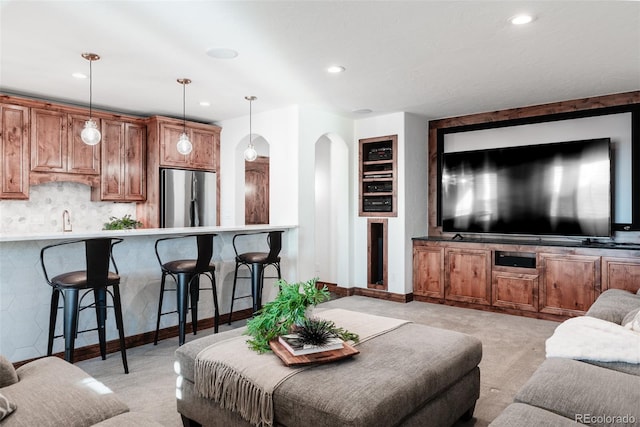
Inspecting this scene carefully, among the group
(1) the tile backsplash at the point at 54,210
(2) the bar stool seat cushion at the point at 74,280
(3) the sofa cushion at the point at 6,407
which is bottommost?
(3) the sofa cushion at the point at 6,407

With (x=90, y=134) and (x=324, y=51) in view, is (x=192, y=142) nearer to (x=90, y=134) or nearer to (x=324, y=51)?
(x=90, y=134)

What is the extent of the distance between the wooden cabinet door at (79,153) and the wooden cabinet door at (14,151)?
1.48 feet

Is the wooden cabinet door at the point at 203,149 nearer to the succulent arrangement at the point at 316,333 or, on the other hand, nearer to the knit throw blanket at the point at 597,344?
the succulent arrangement at the point at 316,333

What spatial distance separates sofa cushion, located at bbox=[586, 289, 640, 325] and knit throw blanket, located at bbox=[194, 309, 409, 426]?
5.48 feet

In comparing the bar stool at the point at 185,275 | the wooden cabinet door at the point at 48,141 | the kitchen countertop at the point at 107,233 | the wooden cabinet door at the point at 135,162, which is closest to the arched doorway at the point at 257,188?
the wooden cabinet door at the point at 135,162

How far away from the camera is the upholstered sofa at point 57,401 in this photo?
1.50 metres

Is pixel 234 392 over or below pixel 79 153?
below

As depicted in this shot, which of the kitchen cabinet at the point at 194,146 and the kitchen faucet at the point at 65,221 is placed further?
the kitchen cabinet at the point at 194,146

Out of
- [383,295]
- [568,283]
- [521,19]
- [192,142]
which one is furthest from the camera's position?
[192,142]

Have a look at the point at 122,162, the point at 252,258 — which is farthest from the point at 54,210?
the point at 252,258

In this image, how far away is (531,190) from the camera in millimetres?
5074

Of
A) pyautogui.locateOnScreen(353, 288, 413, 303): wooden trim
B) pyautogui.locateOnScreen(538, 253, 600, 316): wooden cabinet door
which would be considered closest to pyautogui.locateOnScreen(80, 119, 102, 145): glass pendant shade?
pyautogui.locateOnScreen(353, 288, 413, 303): wooden trim

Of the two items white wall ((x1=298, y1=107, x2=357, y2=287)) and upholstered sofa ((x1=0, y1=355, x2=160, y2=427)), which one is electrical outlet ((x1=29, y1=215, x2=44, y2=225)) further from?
Result: upholstered sofa ((x1=0, y1=355, x2=160, y2=427))

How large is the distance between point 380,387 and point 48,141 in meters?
4.86
